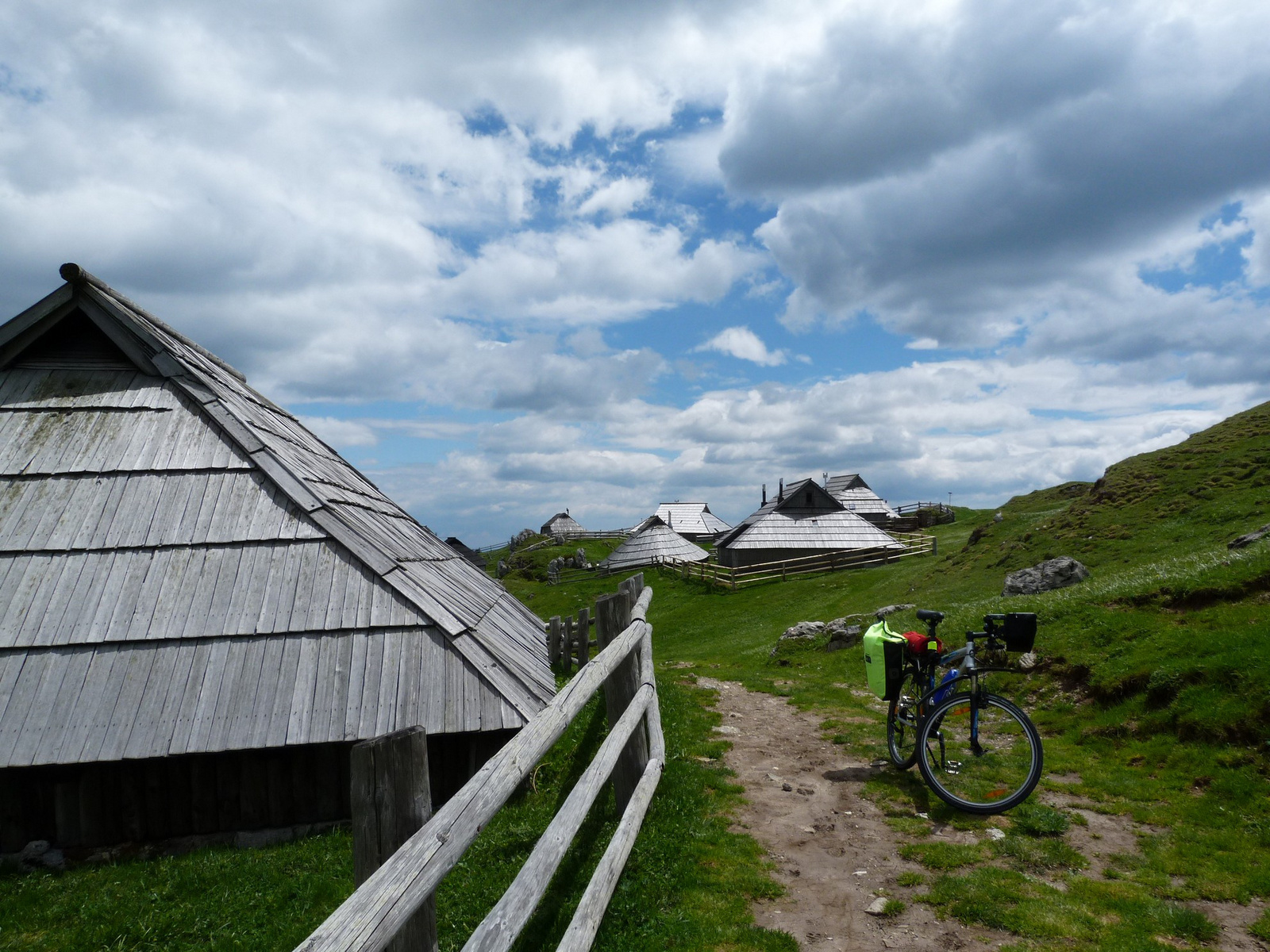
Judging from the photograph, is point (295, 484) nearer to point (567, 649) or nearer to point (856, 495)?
point (567, 649)

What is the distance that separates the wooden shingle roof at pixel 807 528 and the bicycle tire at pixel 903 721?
3819cm

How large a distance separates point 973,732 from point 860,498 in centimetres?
6237

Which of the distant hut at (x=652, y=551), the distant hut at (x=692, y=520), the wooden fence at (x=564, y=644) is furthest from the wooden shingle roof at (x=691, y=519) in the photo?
the wooden fence at (x=564, y=644)

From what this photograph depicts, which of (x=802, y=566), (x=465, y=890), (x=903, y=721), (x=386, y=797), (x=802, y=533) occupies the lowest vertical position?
(x=465, y=890)

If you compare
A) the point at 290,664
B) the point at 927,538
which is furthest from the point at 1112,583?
the point at 927,538

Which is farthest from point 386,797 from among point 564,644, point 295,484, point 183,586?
point 564,644

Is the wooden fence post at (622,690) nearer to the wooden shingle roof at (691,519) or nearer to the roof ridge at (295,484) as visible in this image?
the roof ridge at (295,484)

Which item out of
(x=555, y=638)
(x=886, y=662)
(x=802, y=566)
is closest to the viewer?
(x=886, y=662)

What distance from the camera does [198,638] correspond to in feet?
24.2

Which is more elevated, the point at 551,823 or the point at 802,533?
the point at 802,533

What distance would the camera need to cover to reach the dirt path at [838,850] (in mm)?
4500

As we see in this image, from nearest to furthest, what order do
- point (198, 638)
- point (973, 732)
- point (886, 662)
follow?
point (973, 732), point (886, 662), point (198, 638)

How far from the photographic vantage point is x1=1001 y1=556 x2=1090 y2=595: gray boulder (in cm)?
1725

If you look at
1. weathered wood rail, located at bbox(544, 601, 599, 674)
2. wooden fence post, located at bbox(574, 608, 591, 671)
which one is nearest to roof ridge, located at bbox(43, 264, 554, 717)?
wooden fence post, located at bbox(574, 608, 591, 671)
